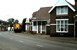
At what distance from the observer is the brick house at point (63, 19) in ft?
159

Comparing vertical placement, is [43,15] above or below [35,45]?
above

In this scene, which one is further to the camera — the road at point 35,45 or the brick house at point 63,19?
the brick house at point 63,19

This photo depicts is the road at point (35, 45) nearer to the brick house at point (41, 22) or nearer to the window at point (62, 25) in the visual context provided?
the window at point (62, 25)

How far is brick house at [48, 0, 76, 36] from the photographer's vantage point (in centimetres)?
4855

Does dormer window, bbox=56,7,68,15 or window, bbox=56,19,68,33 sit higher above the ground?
dormer window, bbox=56,7,68,15

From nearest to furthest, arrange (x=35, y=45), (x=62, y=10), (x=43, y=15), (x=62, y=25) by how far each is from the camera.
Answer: (x=35, y=45) < (x=62, y=25) < (x=62, y=10) < (x=43, y=15)

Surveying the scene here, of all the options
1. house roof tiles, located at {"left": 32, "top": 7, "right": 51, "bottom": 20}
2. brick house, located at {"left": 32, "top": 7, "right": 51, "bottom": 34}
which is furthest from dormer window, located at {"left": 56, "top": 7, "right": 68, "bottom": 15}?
house roof tiles, located at {"left": 32, "top": 7, "right": 51, "bottom": 20}

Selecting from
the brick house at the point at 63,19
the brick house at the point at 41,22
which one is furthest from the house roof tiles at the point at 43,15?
the brick house at the point at 63,19

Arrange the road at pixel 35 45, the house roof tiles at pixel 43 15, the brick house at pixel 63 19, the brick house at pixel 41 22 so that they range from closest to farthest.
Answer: the road at pixel 35 45 < the brick house at pixel 63 19 < the brick house at pixel 41 22 < the house roof tiles at pixel 43 15

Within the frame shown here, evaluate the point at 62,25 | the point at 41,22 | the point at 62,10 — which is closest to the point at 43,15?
the point at 41,22

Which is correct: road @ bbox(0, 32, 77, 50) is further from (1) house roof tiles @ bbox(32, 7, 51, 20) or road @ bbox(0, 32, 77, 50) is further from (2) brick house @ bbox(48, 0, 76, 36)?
(1) house roof tiles @ bbox(32, 7, 51, 20)

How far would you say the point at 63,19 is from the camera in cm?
4941

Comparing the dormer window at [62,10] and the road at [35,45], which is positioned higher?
the dormer window at [62,10]

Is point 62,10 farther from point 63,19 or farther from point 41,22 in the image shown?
point 41,22
